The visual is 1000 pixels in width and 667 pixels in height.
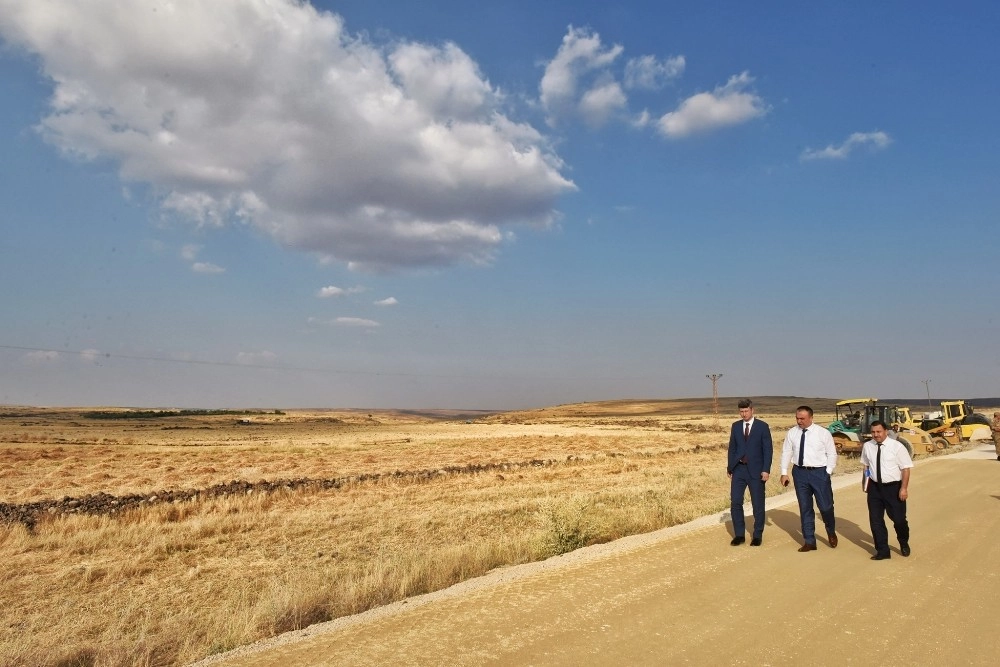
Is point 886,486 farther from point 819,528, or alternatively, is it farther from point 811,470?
point 819,528

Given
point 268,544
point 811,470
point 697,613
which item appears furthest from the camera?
point 268,544

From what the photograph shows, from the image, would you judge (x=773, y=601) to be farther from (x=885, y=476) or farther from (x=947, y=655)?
(x=885, y=476)

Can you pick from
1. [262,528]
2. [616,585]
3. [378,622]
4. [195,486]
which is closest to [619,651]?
[616,585]

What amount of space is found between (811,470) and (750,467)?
0.77m

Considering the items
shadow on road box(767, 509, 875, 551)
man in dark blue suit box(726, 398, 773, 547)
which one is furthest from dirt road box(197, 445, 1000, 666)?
man in dark blue suit box(726, 398, 773, 547)

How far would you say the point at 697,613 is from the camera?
5695 millimetres

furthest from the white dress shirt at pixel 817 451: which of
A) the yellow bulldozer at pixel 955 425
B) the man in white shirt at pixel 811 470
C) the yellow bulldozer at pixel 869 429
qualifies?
the yellow bulldozer at pixel 955 425

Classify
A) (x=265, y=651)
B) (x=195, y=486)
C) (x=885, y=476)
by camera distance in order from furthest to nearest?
(x=195, y=486), (x=885, y=476), (x=265, y=651)

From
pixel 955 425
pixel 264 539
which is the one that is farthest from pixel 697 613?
pixel 955 425

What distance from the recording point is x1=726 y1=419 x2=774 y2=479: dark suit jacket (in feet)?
28.1

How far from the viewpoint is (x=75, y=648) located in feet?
20.2

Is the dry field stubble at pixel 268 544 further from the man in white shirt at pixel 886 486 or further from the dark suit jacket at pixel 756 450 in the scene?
the man in white shirt at pixel 886 486

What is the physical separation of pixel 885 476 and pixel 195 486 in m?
20.5

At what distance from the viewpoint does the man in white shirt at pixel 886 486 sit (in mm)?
7613
